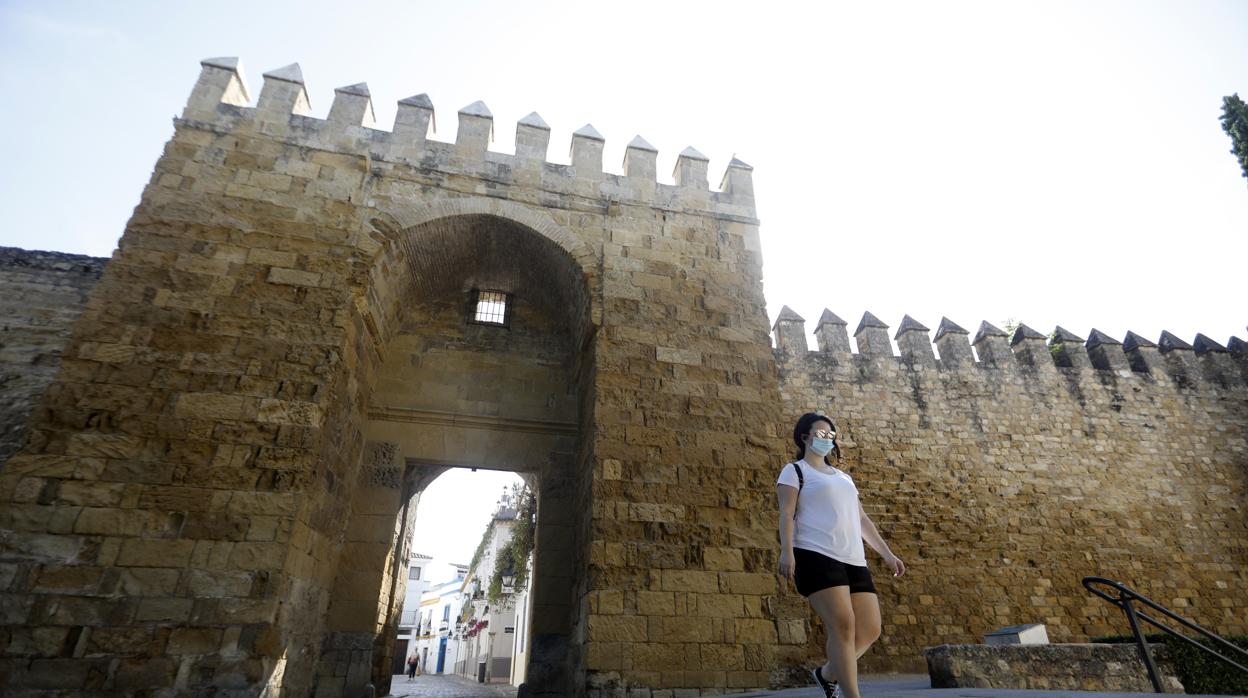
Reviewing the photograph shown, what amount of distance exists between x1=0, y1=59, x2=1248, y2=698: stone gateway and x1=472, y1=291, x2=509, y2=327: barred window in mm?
54

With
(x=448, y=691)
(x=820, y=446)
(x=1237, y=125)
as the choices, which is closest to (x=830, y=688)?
(x=820, y=446)

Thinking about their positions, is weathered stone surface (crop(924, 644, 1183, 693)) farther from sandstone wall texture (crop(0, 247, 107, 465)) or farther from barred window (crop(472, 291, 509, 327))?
sandstone wall texture (crop(0, 247, 107, 465))

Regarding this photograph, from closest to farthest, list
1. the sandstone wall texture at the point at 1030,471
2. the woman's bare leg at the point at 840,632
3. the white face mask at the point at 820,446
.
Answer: the woman's bare leg at the point at 840,632 → the white face mask at the point at 820,446 → the sandstone wall texture at the point at 1030,471

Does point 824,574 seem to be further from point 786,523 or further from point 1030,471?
point 1030,471

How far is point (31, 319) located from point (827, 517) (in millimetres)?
8360

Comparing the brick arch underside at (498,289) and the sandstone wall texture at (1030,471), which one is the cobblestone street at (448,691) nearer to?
the brick arch underside at (498,289)

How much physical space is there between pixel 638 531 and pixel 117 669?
3.88 m

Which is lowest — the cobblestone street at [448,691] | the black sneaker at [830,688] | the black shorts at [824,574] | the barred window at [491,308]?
the cobblestone street at [448,691]

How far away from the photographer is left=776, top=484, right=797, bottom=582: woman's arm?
2623 mm

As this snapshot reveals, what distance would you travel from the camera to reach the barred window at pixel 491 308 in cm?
794

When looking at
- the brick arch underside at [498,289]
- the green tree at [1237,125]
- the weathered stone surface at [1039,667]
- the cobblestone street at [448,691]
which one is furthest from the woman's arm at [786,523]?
the green tree at [1237,125]

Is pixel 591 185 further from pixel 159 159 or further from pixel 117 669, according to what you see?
pixel 117 669

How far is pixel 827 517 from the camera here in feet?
8.87

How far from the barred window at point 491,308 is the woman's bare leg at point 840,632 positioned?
609 centimetres
